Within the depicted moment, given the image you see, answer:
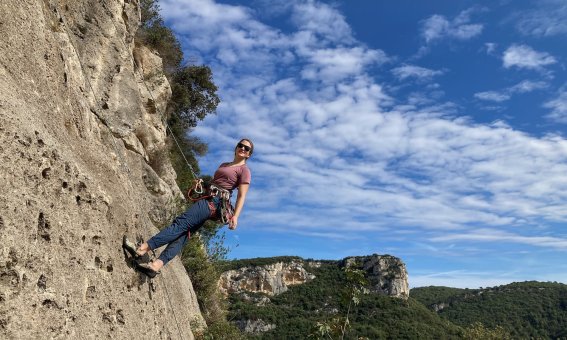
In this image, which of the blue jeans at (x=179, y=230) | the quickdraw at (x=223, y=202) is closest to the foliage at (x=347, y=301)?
the quickdraw at (x=223, y=202)

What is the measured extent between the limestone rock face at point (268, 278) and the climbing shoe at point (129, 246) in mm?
126494

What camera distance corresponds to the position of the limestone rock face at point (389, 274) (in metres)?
Result: 121

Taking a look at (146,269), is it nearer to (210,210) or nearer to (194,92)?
(210,210)

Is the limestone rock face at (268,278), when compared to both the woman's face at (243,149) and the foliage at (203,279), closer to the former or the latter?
the foliage at (203,279)

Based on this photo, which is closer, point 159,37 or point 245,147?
point 245,147

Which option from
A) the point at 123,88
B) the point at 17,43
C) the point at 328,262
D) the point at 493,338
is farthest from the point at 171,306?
the point at 328,262

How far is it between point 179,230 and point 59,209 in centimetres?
226

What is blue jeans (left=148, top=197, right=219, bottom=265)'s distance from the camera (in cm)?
691

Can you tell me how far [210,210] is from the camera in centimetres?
723

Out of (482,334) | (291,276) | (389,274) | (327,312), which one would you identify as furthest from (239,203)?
(291,276)

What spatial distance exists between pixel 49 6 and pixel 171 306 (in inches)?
215

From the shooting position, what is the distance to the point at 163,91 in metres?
18.9

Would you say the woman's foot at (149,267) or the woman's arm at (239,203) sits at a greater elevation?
the woman's arm at (239,203)

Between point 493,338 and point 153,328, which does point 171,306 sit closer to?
point 153,328
